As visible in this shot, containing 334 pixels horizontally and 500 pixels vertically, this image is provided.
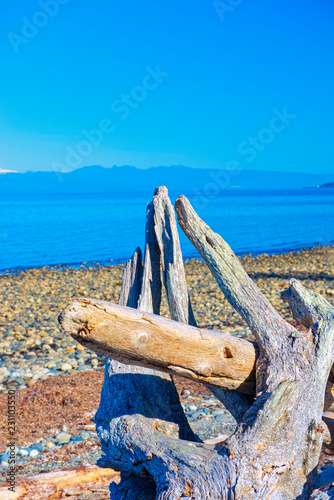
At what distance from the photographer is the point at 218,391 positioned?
12.3ft

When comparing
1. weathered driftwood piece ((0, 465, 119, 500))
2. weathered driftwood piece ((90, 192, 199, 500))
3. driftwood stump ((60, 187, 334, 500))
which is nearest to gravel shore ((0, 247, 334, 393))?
weathered driftwood piece ((0, 465, 119, 500))

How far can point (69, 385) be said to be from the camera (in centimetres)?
723

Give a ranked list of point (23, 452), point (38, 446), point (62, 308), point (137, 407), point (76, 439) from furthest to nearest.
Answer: point (62, 308) < point (76, 439) < point (38, 446) < point (23, 452) < point (137, 407)

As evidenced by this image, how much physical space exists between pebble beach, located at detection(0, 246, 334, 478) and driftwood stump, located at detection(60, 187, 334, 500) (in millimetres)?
2200

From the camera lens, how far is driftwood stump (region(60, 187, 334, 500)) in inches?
113

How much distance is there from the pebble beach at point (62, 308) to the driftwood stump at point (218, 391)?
7.22ft

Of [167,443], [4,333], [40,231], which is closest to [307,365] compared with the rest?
[167,443]

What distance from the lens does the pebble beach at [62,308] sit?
235 inches

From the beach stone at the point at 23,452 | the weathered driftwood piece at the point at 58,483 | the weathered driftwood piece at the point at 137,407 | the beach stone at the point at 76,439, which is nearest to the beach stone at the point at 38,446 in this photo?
the beach stone at the point at 23,452

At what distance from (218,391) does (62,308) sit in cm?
1051

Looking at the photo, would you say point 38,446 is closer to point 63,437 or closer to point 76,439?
point 63,437

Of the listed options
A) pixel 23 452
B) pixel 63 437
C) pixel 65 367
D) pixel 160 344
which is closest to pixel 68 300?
pixel 65 367

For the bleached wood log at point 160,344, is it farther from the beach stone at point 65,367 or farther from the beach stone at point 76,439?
the beach stone at point 65,367

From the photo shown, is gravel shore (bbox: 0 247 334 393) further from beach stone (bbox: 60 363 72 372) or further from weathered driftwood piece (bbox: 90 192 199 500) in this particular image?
weathered driftwood piece (bbox: 90 192 199 500)
